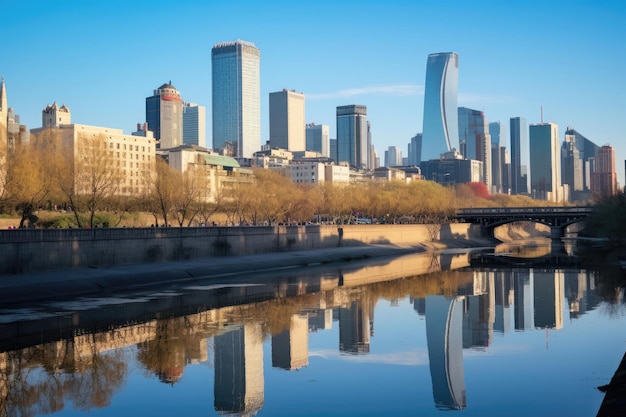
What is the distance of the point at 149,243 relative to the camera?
2771 inches

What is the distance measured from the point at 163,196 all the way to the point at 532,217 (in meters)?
90.0

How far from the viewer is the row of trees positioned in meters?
78.9

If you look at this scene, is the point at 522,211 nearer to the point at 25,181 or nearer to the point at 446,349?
the point at 25,181

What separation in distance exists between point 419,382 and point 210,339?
1196cm

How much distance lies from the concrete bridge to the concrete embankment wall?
52.5 m

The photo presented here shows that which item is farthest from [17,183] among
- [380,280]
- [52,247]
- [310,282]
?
[380,280]

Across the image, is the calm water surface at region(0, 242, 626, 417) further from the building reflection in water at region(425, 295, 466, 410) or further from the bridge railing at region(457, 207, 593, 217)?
the bridge railing at region(457, 207, 593, 217)

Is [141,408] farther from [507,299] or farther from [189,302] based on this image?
[507,299]

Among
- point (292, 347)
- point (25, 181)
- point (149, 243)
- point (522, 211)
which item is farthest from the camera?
point (522, 211)

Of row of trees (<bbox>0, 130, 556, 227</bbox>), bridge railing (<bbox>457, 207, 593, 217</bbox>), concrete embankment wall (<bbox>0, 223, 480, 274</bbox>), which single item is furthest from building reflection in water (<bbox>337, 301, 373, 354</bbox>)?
bridge railing (<bbox>457, 207, 593, 217</bbox>)

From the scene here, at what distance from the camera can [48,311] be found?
1705 inches

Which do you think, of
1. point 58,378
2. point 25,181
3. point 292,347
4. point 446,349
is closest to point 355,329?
point 292,347

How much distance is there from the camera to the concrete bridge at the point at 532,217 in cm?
16000

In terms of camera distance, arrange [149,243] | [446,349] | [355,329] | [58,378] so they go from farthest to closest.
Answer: [149,243]
[355,329]
[446,349]
[58,378]
